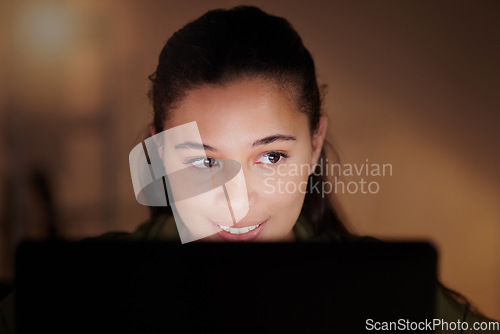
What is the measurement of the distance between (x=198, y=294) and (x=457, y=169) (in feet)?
3.41

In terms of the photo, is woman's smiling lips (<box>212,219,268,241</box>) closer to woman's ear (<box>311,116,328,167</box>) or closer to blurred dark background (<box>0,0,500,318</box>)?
woman's ear (<box>311,116,328,167</box>)

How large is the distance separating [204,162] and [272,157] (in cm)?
16

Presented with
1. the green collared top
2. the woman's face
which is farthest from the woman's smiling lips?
the green collared top

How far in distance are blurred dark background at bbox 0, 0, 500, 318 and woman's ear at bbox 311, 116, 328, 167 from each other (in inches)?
2.0

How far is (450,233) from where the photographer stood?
1.19 m

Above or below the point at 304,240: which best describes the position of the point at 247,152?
above

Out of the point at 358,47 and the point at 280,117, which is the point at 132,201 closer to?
the point at 280,117

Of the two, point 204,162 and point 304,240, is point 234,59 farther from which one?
point 304,240

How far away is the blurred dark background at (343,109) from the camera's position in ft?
3.65

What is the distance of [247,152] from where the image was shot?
0.86 m

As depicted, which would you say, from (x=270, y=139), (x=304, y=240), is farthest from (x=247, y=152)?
(x=304, y=240)

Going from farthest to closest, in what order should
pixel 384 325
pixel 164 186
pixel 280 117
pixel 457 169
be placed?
1. pixel 457 169
2. pixel 164 186
3. pixel 280 117
4. pixel 384 325

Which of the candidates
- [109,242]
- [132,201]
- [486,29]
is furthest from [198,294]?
[486,29]

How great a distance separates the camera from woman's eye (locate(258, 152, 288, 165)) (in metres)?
0.89
